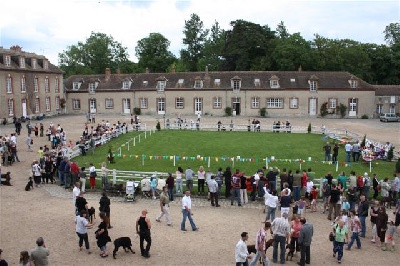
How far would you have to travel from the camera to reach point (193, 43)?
9231 cm

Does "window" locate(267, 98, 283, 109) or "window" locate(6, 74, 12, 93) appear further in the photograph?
"window" locate(267, 98, 283, 109)

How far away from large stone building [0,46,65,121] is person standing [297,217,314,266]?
42106 millimetres

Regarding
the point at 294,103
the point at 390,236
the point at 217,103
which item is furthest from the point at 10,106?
the point at 390,236

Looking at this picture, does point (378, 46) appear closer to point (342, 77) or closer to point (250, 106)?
point (342, 77)

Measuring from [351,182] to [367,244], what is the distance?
4489 mm

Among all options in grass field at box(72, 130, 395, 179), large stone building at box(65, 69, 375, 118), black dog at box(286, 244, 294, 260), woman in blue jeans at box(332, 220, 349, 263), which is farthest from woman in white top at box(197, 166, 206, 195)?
large stone building at box(65, 69, 375, 118)

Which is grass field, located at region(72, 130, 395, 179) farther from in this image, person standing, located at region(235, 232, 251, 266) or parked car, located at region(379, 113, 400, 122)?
parked car, located at region(379, 113, 400, 122)

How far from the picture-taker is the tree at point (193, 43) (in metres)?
91.9

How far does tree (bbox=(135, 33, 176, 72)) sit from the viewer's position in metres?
85.4

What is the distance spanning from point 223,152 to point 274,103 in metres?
28.6

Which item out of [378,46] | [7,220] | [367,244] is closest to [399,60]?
[378,46]

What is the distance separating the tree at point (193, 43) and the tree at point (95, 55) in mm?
13001

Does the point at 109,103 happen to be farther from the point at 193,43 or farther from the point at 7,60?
the point at 193,43

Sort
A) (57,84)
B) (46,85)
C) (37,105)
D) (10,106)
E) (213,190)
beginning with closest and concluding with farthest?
(213,190)
(10,106)
(37,105)
(46,85)
(57,84)
